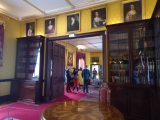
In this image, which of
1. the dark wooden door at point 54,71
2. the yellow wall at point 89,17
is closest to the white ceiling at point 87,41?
the dark wooden door at point 54,71

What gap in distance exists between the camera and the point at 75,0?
490cm

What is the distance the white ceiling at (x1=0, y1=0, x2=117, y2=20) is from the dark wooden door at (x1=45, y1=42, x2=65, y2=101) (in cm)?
135

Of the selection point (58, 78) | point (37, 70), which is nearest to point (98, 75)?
point (58, 78)

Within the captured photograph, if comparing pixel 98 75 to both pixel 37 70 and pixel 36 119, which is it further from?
pixel 36 119

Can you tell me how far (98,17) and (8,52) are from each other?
13.1ft

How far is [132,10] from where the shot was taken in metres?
4.55

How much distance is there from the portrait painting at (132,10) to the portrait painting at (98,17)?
0.71 m

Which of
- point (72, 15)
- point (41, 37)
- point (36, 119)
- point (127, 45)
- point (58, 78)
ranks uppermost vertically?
point (72, 15)

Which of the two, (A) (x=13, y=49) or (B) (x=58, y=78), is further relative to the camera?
(B) (x=58, y=78)

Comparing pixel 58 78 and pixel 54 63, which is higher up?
pixel 54 63

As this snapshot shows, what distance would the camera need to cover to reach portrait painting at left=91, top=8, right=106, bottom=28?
5.02 m

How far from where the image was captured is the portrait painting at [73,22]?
550cm

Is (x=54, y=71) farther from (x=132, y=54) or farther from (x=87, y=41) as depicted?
(x=87, y=41)

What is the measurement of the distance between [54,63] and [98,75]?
8555mm
